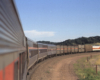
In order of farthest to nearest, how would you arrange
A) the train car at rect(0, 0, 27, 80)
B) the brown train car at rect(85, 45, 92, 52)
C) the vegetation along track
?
the brown train car at rect(85, 45, 92, 52) < the vegetation along track < the train car at rect(0, 0, 27, 80)

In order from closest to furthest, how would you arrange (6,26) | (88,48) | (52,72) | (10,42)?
(6,26)
(10,42)
(52,72)
(88,48)

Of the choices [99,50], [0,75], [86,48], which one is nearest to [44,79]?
[0,75]

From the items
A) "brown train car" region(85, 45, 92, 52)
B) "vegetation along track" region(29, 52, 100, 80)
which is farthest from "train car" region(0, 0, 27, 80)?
"brown train car" region(85, 45, 92, 52)

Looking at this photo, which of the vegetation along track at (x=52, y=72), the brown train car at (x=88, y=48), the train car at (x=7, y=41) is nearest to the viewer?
the train car at (x=7, y=41)

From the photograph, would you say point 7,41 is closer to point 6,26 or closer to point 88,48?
point 6,26

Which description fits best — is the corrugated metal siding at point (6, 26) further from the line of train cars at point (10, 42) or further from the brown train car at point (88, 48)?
the brown train car at point (88, 48)

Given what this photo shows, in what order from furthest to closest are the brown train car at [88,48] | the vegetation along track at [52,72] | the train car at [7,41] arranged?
the brown train car at [88,48] < the vegetation along track at [52,72] < the train car at [7,41]

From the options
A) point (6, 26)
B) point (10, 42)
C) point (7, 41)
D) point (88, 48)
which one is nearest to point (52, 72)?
point (10, 42)

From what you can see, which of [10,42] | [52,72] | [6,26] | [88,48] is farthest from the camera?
[88,48]

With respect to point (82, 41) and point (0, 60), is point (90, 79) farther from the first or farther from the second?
point (82, 41)

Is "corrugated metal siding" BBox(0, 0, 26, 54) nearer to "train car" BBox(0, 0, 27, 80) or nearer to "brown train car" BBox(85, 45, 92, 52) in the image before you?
"train car" BBox(0, 0, 27, 80)

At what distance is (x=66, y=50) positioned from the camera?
144 ft

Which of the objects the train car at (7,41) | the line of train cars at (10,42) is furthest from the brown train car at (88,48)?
the train car at (7,41)

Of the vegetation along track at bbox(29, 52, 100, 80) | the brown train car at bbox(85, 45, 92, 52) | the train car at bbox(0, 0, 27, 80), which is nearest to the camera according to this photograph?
the train car at bbox(0, 0, 27, 80)
